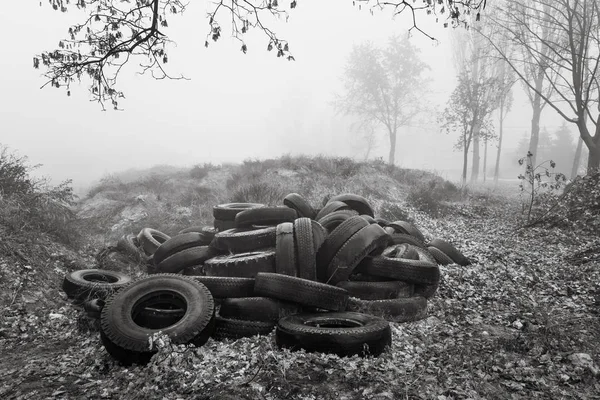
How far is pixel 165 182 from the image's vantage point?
17781mm

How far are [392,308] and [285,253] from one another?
72.1 inches

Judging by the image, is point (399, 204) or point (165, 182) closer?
point (399, 204)

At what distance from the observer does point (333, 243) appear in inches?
255

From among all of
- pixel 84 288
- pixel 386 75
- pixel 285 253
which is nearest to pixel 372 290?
pixel 285 253

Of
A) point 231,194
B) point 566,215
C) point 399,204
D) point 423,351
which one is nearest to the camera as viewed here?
point 423,351

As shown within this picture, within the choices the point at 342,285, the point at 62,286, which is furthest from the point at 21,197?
the point at 342,285

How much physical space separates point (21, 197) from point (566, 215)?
547 inches

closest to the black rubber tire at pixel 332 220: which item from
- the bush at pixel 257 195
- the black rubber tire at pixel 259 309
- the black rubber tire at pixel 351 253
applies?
the black rubber tire at pixel 351 253

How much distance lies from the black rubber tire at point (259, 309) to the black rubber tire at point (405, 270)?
1.68 metres

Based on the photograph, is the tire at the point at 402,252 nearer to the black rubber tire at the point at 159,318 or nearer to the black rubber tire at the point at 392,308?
the black rubber tire at the point at 392,308

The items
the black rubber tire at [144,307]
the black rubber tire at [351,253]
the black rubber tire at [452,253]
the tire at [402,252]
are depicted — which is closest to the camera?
the black rubber tire at [144,307]

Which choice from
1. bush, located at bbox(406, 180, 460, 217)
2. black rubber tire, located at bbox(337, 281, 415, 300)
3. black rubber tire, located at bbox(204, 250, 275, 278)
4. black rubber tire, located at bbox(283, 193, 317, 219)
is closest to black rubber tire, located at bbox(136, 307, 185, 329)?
black rubber tire, located at bbox(204, 250, 275, 278)

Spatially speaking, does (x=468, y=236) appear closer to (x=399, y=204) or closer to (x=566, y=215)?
(x=566, y=215)

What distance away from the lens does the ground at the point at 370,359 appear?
3.73 metres
